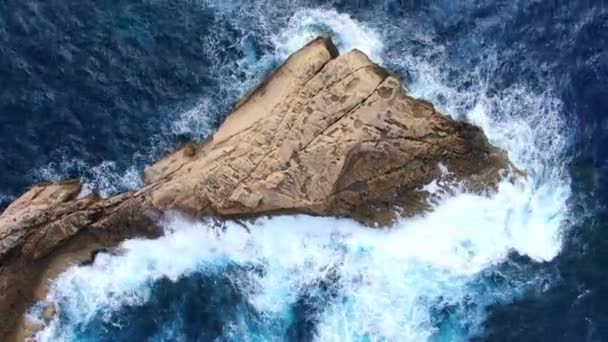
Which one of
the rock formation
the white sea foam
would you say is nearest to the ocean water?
the white sea foam

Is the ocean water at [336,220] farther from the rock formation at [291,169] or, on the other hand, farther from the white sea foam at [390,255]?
the rock formation at [291,169]

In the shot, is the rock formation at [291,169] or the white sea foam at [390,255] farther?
the white sea foam at [390,255]

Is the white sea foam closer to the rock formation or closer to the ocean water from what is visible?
the ocean water

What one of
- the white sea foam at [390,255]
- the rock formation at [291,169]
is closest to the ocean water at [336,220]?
the white sea foam at [390,255]

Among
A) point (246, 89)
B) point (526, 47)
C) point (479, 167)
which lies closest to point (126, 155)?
point (246, 89)

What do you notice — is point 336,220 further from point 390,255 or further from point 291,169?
point 291,169
